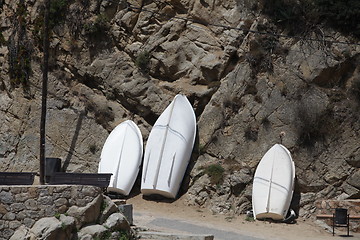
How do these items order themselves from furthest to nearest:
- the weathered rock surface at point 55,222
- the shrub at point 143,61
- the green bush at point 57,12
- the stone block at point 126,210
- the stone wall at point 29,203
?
1. the green bush at point 57,12
2. the shrub at point 143,61
3. the stone block at point 126,210
4. the stone wall at point 29,203
5. the weathered rock surface at point 55,222

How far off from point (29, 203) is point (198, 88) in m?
9.35

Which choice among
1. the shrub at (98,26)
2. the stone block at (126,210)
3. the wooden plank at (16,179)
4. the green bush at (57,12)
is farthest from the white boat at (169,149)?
the green bush at (57,12)

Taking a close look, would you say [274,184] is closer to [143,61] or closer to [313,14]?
[313,14]

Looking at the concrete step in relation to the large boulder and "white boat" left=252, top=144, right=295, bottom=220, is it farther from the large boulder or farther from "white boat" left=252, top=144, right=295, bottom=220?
"white boat" left=252, top=144, right=295, bottom=220

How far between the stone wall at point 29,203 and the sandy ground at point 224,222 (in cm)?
312

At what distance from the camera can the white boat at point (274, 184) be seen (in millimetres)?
17062

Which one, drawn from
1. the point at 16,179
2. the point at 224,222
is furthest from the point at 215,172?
the point at 16,179

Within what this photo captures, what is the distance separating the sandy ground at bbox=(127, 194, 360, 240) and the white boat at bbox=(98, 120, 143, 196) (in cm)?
61

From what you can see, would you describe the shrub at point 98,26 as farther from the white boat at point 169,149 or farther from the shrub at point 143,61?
the white boat at point 169,149

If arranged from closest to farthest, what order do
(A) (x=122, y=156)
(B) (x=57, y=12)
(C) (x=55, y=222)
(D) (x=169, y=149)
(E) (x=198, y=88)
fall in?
(C) (x=55, y=222) → (D) (x=169, y=149) → (A) (x=122, y=156) → (E) (x=198, y=88) → (B) (x=57, y=12)

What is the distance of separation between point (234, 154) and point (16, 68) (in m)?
8.42

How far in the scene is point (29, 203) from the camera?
12602mm

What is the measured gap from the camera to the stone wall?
1248 cm

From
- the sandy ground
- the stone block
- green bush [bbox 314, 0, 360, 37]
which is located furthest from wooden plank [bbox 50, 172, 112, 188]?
green bush [bbox 314, 0, 360, 37]
